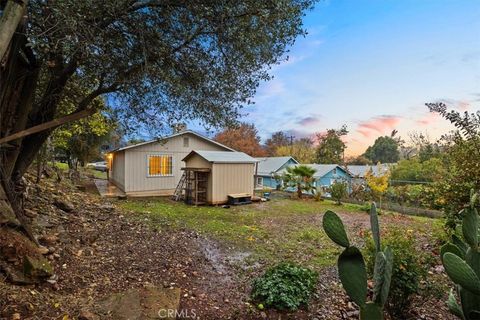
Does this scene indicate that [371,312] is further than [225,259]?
No

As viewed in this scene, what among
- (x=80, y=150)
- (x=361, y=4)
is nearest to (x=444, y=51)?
(x=361, y=4)

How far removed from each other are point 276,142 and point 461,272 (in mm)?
38418

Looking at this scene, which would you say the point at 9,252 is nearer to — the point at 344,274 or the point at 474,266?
the point at 344,274

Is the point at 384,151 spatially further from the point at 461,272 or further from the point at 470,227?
the point at 461,272

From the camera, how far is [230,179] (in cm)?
1281

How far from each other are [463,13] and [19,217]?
9.45 metres

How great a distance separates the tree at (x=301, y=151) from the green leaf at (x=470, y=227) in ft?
97.3

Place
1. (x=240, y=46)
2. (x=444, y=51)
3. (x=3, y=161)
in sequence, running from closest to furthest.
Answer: (x=3, y=161) → (x=240, y=46) → (x=444, y=51)

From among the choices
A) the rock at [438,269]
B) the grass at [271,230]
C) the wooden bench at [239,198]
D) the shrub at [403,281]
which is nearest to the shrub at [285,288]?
the shrub at [403,281]

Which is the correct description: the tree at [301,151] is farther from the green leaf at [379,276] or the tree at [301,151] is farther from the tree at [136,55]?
the green leaf at [379,276]

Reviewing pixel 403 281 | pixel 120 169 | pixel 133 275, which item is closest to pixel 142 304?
pixel 133 275

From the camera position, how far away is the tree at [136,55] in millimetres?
3045

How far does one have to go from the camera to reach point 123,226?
19.7 feet

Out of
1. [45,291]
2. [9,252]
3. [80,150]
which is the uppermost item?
[80,150]
